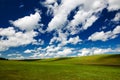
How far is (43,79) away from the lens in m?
25.8

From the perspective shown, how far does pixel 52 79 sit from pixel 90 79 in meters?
6.20

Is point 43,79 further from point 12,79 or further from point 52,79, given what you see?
point 12,79

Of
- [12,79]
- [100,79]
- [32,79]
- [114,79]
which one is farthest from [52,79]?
[114,79]

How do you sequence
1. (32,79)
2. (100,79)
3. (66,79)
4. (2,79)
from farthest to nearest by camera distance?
(100,79) → (66,79) → (32,79) → (2,79)

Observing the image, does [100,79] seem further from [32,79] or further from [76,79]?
[32,79]

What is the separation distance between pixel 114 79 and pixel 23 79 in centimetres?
1439

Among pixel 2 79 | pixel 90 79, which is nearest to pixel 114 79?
pixel 90 79

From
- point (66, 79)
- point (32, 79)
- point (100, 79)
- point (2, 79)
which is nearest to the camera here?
point (2, 79)

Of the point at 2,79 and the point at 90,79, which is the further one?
the point at 90,79

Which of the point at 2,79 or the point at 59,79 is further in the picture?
the point at 59,79

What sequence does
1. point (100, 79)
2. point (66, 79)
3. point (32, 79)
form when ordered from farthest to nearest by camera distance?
1. point (100, 79)
2. point (66, 79)
3. point (32, 79)

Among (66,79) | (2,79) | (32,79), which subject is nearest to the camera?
(2,79)

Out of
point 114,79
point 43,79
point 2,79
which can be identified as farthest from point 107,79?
point 2,79

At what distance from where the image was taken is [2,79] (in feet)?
76.2
